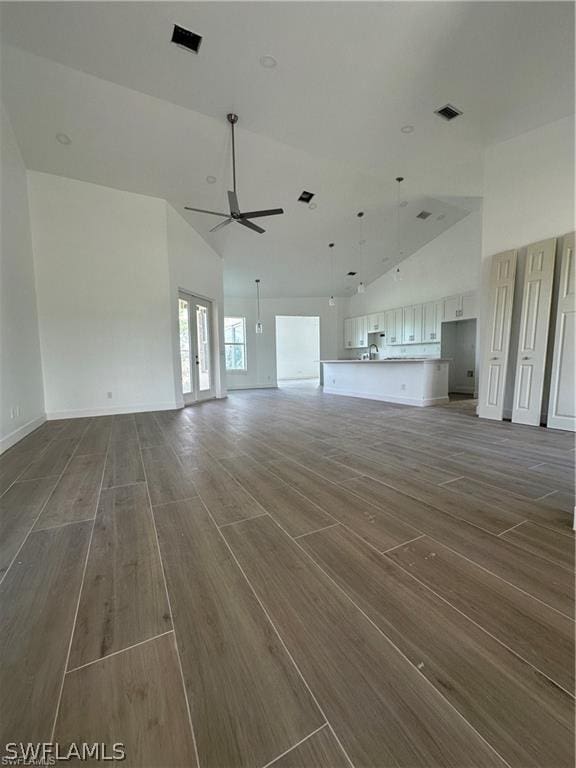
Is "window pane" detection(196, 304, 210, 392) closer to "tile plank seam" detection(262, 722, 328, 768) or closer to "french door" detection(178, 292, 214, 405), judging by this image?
"french door" detection(178, 292, 214, 405)

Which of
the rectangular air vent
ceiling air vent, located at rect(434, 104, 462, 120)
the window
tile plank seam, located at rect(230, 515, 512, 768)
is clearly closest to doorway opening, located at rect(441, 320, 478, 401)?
ceiling air vent, located at rect(434, 104, 462, 120)

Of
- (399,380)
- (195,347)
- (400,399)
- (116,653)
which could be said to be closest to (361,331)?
(399,380)

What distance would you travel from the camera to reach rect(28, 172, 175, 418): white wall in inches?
188

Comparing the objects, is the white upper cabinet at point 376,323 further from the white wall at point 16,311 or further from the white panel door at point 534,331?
the white wall at point 16,311

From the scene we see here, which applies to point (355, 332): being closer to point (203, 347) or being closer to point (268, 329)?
point (268, 329)

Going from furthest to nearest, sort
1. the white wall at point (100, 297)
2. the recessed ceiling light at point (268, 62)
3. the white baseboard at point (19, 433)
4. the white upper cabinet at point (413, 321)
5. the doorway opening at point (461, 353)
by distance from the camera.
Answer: the doorway opening at point (461, 353) < the white upper cabinet at point (413, 321) < the white wall at point (100, 297) < the white baseboard at point (19, 433) < the recessed ceiling light at point (268, 62)

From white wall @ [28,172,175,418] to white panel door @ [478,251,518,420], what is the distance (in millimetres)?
5122

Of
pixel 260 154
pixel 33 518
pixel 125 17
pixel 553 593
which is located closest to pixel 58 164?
pixel 125 17

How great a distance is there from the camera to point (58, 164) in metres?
4.45

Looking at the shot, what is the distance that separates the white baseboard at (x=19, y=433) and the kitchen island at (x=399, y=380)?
5.79 metres

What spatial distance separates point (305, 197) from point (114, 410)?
16.8 ft

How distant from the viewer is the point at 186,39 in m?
2.92

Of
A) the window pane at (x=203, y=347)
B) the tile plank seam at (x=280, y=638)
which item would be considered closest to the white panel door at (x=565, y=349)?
the tile plank seam at (x=280, y=638)

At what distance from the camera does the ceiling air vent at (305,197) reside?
18.5ft
